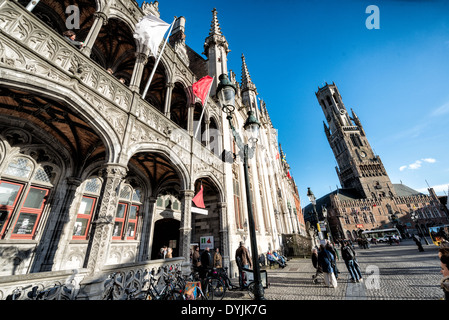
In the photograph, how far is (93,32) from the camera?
19.1 feet

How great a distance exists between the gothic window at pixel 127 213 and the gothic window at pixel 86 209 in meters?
1.16

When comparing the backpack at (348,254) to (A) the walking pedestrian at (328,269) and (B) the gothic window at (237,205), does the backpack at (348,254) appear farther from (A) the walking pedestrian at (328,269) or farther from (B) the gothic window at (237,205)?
(B) the gothic window at (237,205)

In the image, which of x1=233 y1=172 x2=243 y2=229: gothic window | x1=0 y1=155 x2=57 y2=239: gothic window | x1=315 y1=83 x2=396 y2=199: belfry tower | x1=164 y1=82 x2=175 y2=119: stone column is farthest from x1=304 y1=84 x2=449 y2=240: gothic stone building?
x1=0 y1=155 x2=57 y2=239: gothic window

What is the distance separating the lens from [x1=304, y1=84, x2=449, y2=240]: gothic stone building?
53406 millimetres

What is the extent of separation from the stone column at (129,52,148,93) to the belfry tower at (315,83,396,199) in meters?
72.9

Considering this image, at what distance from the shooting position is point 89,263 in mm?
4211

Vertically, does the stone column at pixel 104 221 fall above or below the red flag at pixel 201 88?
below

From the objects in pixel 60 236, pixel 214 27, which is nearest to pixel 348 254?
pixel 60 236

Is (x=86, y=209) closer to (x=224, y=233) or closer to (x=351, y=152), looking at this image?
(x=224, y=233)

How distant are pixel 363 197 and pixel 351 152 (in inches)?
652

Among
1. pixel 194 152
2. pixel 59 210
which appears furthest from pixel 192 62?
pixel 59 210

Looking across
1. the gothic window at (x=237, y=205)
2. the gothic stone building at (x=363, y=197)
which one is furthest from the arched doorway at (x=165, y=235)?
the gothic stone building at (x=363, y=197)

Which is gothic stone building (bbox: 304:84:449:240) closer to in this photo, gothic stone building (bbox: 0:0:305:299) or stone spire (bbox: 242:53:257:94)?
stone spire (bbox: 242:53:257:94)

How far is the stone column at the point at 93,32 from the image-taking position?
5409mm
